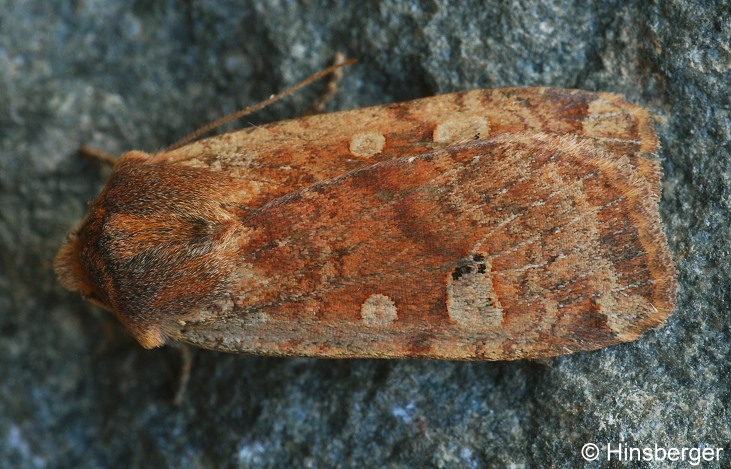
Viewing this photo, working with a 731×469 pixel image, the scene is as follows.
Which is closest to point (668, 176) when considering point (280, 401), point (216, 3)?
point (280, 401)

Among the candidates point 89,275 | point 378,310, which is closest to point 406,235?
point 378,310

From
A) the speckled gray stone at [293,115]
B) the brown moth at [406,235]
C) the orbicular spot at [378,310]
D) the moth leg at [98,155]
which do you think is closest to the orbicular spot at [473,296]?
the brown moth at [406,235]

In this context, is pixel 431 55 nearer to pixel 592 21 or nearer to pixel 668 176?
pixel 592 21

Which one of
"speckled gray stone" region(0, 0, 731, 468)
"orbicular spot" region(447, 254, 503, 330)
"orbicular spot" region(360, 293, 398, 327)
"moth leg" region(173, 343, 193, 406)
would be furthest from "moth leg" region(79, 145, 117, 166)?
"orbicular spot" region(447, 254, 503, 330)
